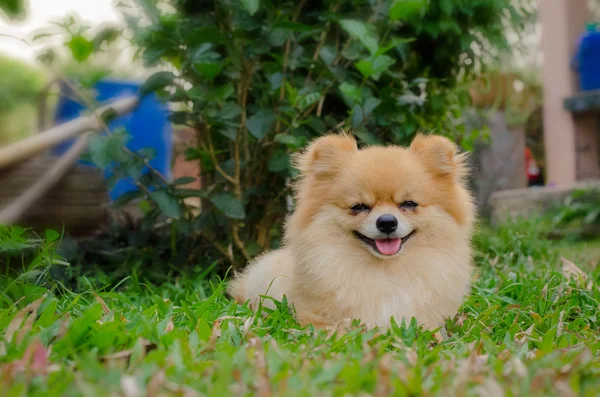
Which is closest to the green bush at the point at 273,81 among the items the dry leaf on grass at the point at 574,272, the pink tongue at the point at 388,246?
the pink tongue at the point at 388,246

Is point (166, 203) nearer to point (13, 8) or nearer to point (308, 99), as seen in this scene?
point (308, 99)

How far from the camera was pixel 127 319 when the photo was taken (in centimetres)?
244

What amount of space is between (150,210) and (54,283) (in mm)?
1113

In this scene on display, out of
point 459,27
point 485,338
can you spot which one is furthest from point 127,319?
point 459,27

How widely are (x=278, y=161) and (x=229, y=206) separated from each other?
36 cm

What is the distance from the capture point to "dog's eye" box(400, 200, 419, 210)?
2.57m

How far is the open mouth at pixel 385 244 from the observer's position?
2.54 m

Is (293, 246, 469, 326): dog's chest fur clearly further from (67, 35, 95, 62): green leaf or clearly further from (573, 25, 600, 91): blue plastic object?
(573, 25, 600, 91): blue plastic object

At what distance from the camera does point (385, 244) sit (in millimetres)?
2555

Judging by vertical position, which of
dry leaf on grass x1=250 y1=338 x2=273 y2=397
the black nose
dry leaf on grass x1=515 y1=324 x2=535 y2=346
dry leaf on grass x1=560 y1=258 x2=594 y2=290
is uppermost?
the black nose

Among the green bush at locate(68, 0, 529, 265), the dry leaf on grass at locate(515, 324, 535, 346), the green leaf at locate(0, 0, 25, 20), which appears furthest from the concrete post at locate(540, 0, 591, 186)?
the green leaf at locate(0, 0, 25, 20)

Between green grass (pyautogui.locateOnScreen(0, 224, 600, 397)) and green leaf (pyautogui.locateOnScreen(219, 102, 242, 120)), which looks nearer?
green grass (pyautogui.locateOnScreen(0, 224, 600, 397))

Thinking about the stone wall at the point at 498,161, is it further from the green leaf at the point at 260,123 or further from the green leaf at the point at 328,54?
the green leaf at the point at 260,123

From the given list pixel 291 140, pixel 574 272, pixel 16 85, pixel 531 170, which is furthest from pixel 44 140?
pixel 16 85
